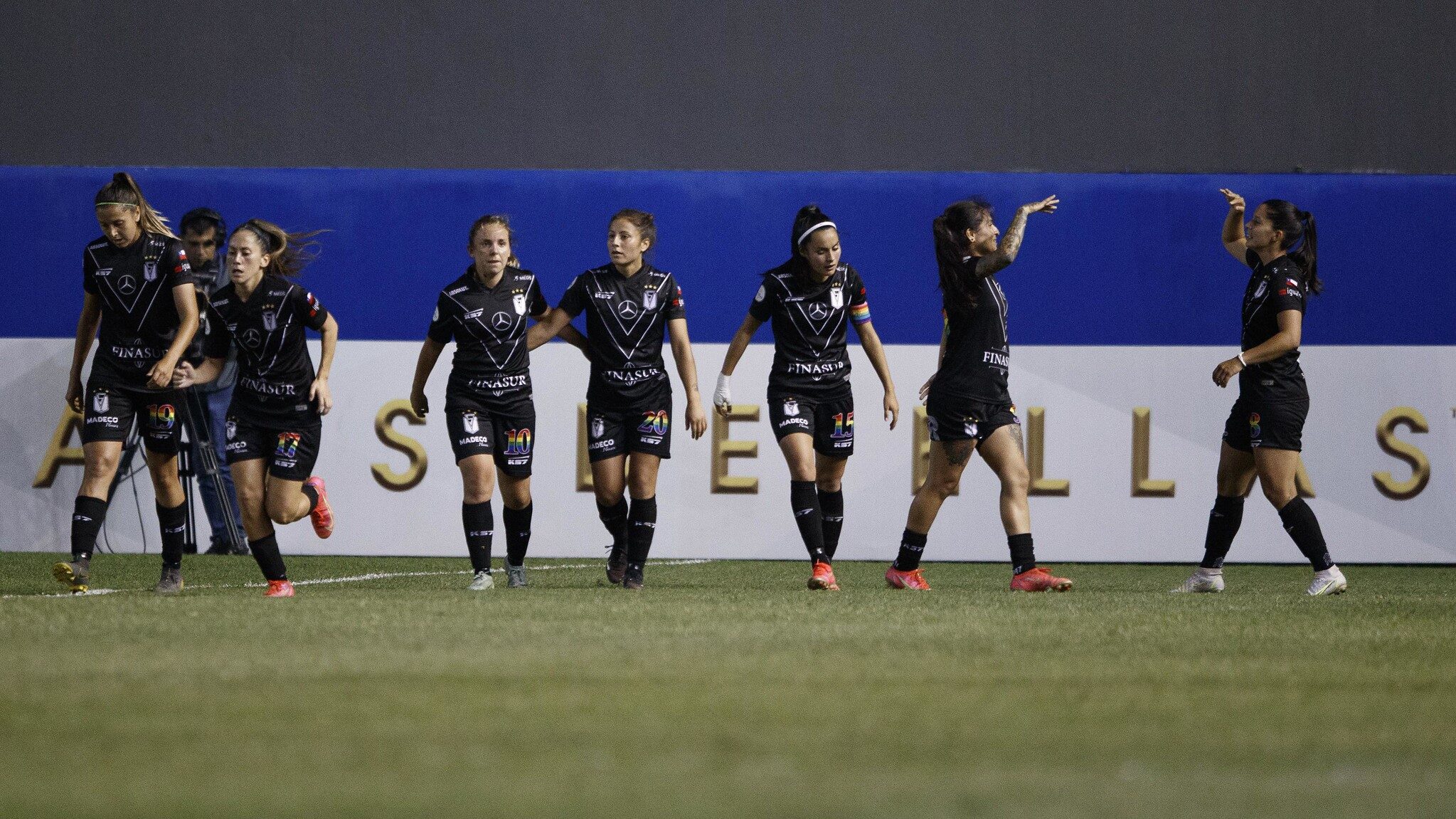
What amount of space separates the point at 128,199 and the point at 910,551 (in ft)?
11.2

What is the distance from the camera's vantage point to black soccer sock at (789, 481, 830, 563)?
22.3 ft

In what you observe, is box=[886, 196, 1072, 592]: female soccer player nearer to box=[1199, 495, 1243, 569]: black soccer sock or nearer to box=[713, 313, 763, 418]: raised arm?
box=[1199, 495, 1243, 569]: black soccer sock

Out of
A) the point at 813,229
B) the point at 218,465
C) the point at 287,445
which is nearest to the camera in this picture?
the point at 287,445

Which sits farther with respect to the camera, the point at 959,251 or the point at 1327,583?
the point at 959,251

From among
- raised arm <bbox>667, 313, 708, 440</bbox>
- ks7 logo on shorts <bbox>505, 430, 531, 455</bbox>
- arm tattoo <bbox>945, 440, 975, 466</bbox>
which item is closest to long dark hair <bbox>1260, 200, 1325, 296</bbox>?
arm tattoo <bbox>945, 440, 975, 466</bbox>

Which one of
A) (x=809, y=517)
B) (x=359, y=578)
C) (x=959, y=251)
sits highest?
(x=959, y=251)

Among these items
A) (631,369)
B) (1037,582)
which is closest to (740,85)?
(631,369)

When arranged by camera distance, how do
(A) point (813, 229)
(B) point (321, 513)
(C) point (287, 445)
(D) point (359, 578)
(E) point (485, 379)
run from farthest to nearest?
(D) point (359, 578) < (A) point (813, 229) < (E) point (485, 379) < (B) point (321, 513) < (C) point (287, 445)

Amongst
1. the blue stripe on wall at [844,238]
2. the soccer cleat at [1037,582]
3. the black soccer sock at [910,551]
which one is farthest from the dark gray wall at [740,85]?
the soccer cleat at [1037,582]

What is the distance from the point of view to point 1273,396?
21.4 ft

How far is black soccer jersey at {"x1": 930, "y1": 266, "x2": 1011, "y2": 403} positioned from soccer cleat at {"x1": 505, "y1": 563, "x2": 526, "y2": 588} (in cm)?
186

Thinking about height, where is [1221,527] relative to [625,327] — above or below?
below

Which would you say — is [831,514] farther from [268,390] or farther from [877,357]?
[268,390]

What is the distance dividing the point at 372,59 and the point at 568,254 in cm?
154
